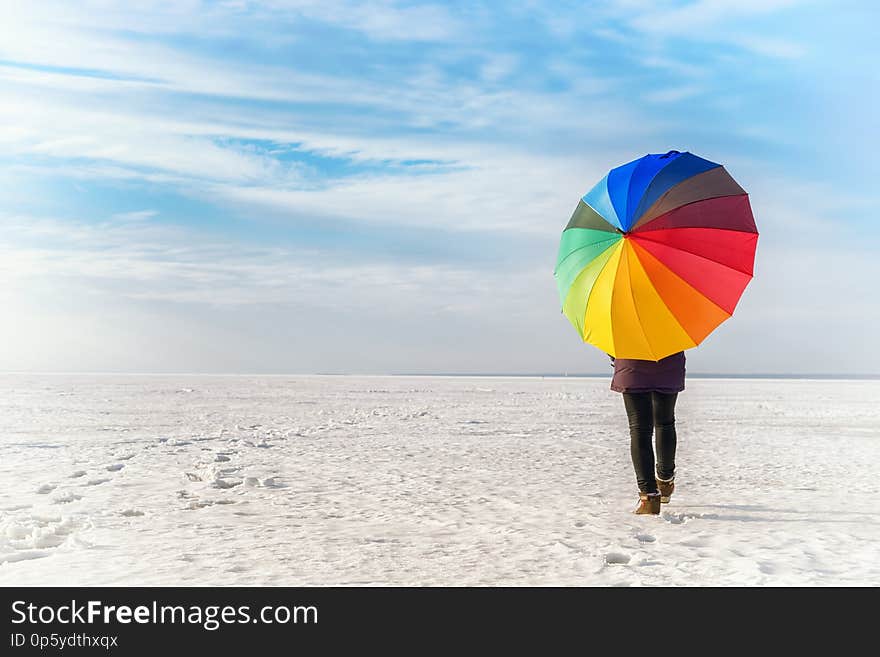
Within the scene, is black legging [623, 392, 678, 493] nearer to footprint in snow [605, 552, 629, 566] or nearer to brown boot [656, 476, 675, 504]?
brown boot [656, 476, 675, 504]

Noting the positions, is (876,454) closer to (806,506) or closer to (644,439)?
(806,506)

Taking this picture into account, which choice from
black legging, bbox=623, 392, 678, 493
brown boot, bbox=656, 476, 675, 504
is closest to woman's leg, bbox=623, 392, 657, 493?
black legging, bbox=623, 392, 678, 493

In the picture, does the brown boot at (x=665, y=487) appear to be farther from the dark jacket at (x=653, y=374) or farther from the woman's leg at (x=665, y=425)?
the dark jacket at (x=653, y=374)

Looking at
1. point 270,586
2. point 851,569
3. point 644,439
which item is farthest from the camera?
point 644,439

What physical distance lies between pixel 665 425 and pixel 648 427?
0.55ft

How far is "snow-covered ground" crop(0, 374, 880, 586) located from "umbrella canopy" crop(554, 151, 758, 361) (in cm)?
157

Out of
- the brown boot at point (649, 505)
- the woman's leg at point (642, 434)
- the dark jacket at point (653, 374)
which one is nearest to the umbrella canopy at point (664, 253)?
the dark jacket at point (653, 374)

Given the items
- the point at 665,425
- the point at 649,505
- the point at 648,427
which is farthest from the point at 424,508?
the point at 665,425

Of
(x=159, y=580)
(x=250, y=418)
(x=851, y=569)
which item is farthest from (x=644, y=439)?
(x=250, y=418)

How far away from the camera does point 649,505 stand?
675 centimetres

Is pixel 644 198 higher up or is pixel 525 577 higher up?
pixel 644 198

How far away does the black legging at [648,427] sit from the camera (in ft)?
21.8

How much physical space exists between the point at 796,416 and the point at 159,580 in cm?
1763

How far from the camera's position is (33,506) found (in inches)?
289
